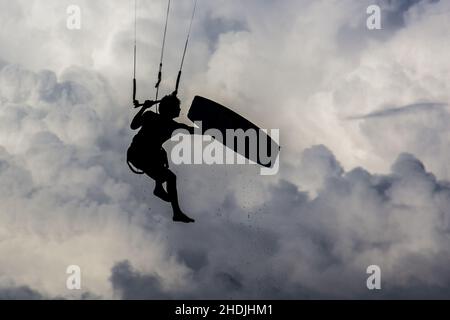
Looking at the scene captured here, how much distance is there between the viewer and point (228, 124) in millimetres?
14766

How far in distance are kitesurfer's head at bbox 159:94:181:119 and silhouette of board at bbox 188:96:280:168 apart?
63 centimetres

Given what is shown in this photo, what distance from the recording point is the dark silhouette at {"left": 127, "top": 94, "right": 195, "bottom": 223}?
13.7 meters

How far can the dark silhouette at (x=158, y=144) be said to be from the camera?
45.0ft

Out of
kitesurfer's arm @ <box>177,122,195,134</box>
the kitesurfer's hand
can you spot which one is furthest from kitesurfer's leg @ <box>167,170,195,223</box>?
the kitesurfer's hand

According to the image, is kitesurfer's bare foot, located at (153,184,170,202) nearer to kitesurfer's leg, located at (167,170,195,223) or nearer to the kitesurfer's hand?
kitesurfer's leg, located at (167,170,195,223)

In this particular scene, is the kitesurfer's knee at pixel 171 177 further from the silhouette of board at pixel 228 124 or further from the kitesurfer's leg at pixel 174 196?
the silhouette of board at pixel 228 124

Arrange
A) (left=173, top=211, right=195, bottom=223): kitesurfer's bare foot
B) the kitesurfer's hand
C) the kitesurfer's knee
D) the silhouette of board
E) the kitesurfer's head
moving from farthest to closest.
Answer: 1. the silhouette of board
2. the kitesurfer's knee
3. (left=173, top=211, right=195, bottom=223): kitesurfer's bare foot
4. the kitesurfer's head
5. the kitesurfer's hand

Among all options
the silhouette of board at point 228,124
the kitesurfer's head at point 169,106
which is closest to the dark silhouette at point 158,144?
the kitesurfer's head at point 169,106

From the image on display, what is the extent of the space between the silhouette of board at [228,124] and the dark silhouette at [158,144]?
50cm
